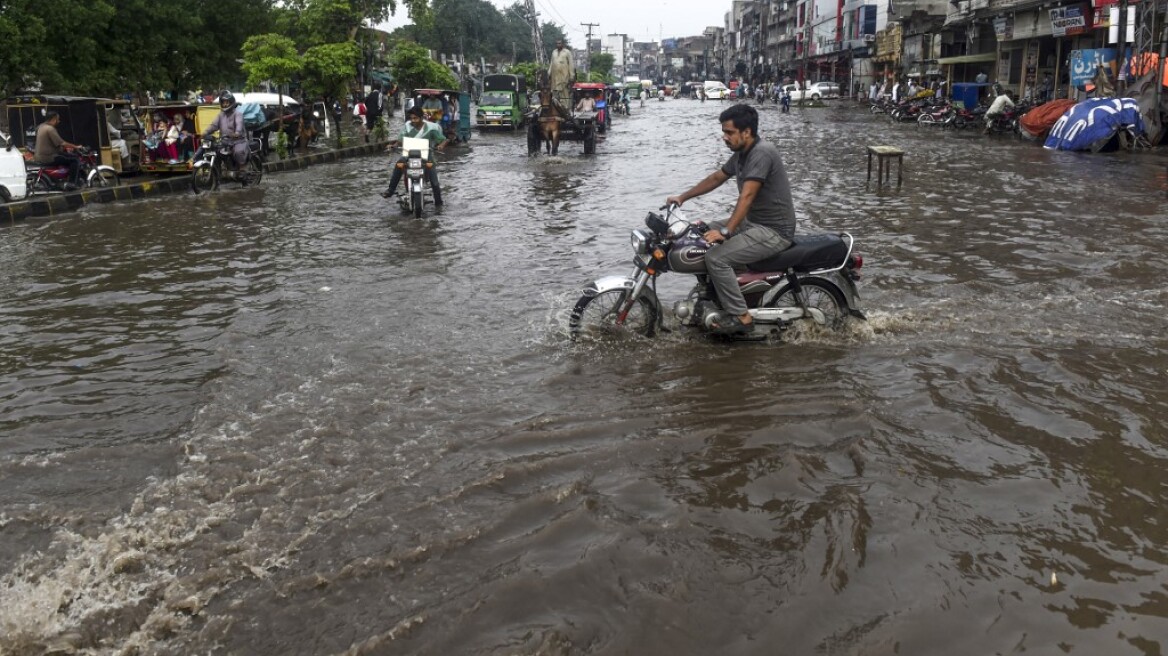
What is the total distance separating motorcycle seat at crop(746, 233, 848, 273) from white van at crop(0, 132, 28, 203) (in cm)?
1223

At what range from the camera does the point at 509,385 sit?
594cm

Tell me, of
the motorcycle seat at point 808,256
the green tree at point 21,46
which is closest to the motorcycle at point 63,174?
the green tree at point 21,46

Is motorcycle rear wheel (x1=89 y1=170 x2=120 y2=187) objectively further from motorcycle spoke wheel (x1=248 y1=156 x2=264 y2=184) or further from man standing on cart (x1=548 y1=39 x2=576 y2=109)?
man standing on cart (x1=548 y1=39 x2=576 y2=109)

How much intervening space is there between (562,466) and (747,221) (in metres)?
2.56

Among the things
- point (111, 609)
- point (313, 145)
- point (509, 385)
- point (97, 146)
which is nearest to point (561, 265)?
point (509, 385)

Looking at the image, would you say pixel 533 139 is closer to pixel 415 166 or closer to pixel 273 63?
pixel 273 63

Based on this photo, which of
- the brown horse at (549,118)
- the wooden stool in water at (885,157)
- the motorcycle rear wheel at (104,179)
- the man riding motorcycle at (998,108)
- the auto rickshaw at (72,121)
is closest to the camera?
the wooden stool in water at (885,157)

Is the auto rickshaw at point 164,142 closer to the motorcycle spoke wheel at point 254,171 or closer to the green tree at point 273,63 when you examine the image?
the motorcycle spoke wheel at point 254,171

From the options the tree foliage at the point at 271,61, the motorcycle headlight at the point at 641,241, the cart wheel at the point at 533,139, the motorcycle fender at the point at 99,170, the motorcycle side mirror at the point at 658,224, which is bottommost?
the motorcycle headlight at the point at 641,241

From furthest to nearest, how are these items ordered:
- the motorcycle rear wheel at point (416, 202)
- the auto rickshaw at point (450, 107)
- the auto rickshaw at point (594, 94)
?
the auto rickshaw at point (594, 94) < the auto rickshaw at point (450, 107) < the motorcycle rear wheel at point (416, 202)

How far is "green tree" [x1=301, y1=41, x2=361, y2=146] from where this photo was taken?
974 inches

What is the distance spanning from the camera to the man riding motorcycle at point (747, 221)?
20.1 feet

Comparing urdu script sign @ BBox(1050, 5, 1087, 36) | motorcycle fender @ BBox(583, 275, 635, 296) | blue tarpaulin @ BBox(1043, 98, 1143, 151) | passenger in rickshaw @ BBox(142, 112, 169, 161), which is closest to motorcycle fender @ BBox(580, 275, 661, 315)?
motorcycle fender @ BBox(583, 275, 635, 296)

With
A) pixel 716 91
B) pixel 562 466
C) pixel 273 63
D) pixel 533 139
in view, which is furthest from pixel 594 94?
pixel 716 91
